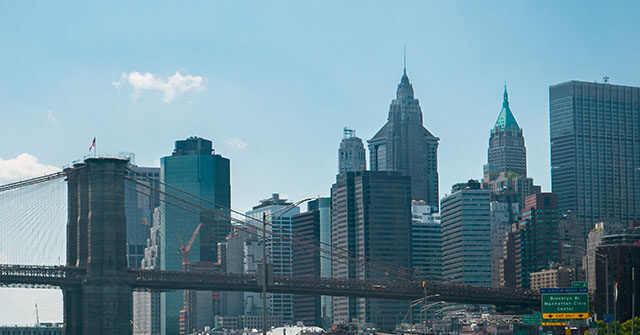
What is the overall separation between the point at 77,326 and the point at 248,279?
28912mm

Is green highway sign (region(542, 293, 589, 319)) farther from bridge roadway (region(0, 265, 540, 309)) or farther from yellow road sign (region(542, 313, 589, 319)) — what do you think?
bridge roadway (region(0, 265, 540, 309))

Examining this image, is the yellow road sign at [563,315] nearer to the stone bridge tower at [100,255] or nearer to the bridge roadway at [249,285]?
the stone bridge tower at [100,255]

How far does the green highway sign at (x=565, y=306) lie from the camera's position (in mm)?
118875

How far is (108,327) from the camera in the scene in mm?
155875

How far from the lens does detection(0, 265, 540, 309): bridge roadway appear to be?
6219 inches

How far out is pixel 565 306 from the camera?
120 meters

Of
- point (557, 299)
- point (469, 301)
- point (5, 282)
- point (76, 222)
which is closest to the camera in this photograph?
point (557, 299)

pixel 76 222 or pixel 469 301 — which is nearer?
pixel 76 222

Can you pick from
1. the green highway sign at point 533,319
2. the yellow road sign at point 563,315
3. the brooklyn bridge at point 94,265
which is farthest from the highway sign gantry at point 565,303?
the brooklyn bridge at point 94,265

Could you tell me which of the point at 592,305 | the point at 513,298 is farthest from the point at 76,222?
the point at 592,305

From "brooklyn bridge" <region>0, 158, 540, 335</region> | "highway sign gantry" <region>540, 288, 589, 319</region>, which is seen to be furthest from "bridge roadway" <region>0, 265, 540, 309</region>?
"highway sign gantry" <region>540, 288, 589, 319</region>

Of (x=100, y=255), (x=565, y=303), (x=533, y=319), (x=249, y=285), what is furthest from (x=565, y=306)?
(x=249, y=285)

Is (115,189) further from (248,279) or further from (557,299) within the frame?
(557,299)

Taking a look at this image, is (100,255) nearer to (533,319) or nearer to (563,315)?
(533,319)
